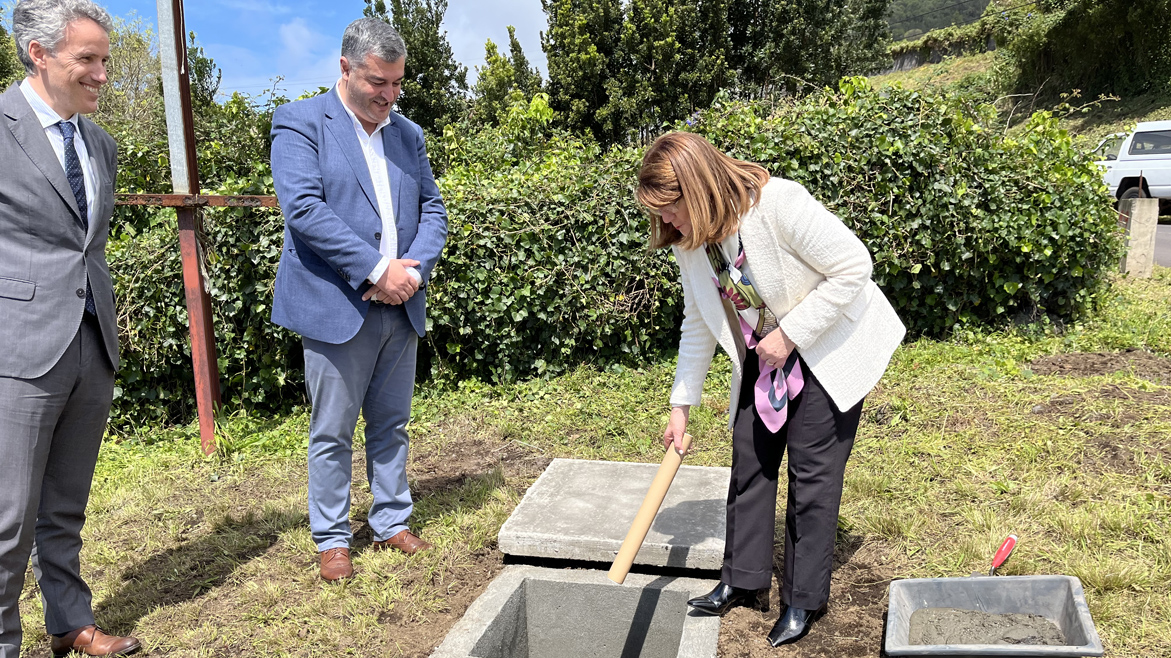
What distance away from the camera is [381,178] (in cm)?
312

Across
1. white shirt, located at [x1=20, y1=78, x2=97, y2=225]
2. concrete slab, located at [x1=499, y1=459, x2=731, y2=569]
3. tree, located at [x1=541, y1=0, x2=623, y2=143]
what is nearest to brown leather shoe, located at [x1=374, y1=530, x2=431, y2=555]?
concrete slab, located at [x1=499, y1=459, x2=731, y2=569]

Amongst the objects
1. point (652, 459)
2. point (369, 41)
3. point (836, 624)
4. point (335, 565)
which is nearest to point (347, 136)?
point (369, 41)

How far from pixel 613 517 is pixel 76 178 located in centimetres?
226

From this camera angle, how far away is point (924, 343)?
221 inches

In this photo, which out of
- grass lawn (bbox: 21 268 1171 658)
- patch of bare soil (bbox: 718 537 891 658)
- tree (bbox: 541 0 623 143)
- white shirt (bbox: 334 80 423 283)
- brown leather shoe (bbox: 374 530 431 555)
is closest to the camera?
patch of bare soil (bbox: 718 537 891 658)

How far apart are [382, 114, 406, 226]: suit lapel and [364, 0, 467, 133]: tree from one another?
1890cm

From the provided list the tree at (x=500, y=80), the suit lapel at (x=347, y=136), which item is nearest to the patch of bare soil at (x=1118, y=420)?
the suit lapel at (x=347, y=136)

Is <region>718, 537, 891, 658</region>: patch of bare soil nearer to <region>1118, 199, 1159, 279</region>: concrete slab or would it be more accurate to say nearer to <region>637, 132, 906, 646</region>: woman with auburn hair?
<region>637, 132, 906, 646</region>: woman with auburn hair

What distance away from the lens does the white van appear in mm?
13633

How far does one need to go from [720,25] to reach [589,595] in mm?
22224

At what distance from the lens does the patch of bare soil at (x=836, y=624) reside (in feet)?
8.34

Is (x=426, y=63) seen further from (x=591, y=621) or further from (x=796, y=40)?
(x=591, y=621)

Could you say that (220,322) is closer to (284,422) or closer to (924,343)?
(284,422)

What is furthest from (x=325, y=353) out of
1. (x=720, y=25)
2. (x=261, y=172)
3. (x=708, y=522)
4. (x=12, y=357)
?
(x=720, y=25)
